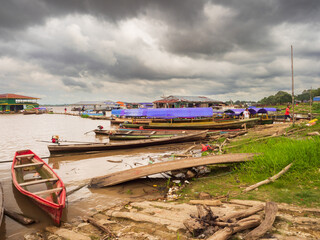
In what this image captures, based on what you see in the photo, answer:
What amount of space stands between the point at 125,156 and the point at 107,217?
8376 mm

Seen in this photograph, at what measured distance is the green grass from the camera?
4.37 meters

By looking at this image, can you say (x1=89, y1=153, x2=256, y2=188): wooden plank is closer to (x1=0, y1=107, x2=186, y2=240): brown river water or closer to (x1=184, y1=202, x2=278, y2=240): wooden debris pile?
(x1=0, y1=107, x2=186, y2=240): brown river water

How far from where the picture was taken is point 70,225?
4.85 m

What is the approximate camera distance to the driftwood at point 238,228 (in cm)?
289

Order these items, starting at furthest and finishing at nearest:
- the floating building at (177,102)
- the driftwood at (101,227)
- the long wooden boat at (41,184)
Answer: the floating building at (177,102)
the long wooden boat at (41,184)
the driftwood at (101,227)

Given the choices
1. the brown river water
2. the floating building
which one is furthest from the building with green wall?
the brown river water

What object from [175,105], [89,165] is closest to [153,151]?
[89,165]

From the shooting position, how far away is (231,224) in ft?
10.2

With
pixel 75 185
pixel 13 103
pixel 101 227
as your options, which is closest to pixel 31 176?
pixel 75 185

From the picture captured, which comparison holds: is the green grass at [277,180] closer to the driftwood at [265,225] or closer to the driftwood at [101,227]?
the driftwood at [265,225]

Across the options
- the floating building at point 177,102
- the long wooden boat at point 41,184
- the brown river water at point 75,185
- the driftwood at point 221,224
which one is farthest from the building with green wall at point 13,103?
the driftwood at point 221,224

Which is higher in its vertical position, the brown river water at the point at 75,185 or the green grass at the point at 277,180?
the green grass at the point at 277,180

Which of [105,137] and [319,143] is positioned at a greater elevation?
[319,143]

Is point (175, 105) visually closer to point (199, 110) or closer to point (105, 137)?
point (199, 110)
